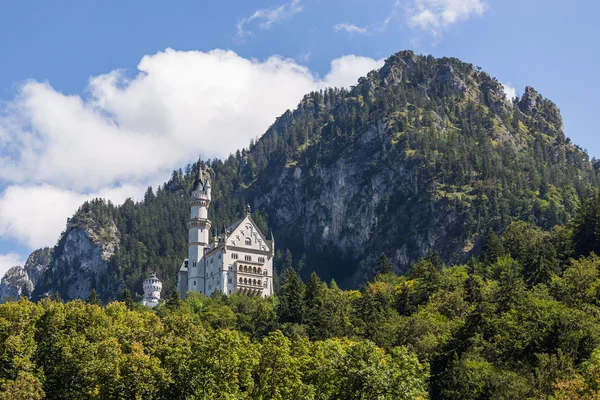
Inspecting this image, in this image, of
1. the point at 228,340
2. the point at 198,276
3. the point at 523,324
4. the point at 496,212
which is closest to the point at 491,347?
the point at 523,324

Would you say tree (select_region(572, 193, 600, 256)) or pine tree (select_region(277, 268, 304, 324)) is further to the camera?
tree (select_region(572, 193, 600, 256))

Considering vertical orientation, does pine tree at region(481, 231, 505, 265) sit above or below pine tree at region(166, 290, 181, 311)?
above

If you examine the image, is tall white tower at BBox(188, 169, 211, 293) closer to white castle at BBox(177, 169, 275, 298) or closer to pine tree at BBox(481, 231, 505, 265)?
white castle at BBox(177, 169, 275, 298)

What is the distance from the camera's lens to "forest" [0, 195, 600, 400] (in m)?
55.9

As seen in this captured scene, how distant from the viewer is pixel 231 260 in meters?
139

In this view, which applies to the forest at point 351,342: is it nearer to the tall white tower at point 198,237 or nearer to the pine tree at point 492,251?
the pine tree at point 492,251

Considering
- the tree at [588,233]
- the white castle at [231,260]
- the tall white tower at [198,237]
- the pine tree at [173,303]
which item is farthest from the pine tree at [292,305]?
the tall white tower at [198,237]

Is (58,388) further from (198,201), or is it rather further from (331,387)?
(198,201)

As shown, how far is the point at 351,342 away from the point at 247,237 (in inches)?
2685

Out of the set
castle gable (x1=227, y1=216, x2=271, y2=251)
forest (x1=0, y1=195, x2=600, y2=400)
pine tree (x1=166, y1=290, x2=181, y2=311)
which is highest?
castle gable (x1=227, y1=216, x2=271, y2=251)

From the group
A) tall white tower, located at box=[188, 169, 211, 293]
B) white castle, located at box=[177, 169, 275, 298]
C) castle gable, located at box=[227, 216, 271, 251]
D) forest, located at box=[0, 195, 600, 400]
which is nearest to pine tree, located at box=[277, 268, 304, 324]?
forest, located at box=[0, 195, 600, 400]

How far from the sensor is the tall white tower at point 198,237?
14700 centimetres

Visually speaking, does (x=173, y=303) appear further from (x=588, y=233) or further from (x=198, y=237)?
(x=588, y=233)

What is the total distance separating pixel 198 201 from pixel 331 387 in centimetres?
10103
